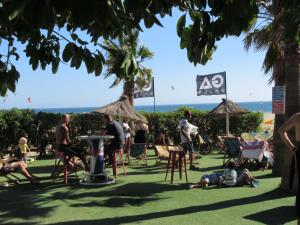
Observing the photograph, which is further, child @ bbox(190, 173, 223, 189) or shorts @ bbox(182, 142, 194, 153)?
shorts @ bbox(182, 142, 194, 153)

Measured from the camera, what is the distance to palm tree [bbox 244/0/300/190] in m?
3.86

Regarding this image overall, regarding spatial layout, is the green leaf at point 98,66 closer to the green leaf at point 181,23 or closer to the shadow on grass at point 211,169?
the green leaf at point 181,23

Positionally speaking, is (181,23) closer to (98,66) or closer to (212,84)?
(98,66)

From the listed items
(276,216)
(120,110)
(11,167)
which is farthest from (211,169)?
(276,216)

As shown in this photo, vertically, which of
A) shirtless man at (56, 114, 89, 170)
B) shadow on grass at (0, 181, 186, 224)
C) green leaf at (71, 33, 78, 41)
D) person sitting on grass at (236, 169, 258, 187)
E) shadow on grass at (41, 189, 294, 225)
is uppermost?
green leaf at (71, 33, 78, 41)

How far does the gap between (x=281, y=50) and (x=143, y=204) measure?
838 centimetres

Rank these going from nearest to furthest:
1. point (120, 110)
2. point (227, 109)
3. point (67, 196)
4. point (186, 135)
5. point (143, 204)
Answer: point (143, 204) → point (67, 196) → point (186, 135) → point (120, 110) → point (227, 109)

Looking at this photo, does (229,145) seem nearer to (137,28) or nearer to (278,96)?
(278,96)

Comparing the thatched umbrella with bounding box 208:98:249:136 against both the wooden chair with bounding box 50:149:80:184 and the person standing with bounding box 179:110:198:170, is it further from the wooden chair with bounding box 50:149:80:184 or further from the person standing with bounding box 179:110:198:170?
the wooden chair with bounding box 50:149:80:184

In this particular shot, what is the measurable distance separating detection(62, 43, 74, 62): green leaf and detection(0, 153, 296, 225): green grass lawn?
13.4ft

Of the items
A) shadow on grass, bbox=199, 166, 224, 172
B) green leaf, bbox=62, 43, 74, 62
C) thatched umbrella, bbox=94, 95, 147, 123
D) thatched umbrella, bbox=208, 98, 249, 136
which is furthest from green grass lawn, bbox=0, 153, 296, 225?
thatched umbrella, bbox=208, 98, 249, 136

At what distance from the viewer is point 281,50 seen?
14.7m

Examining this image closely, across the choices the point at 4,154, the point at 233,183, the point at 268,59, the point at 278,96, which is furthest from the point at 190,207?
the point at 4,154

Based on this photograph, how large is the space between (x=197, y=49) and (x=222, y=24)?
2.22 feet
